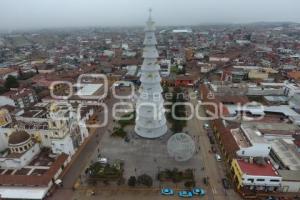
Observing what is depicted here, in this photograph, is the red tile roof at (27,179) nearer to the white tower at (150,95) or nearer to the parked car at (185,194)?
the white tower at (150,95)

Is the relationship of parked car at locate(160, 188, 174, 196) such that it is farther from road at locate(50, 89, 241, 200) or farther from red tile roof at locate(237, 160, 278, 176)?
red tile roof at locate(237, 160, 278, 176)

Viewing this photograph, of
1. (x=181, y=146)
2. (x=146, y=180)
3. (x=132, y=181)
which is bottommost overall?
(x=132, y=181)

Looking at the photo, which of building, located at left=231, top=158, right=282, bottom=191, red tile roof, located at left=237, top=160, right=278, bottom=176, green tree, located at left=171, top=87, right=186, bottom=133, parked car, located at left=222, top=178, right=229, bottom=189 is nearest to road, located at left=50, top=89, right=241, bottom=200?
parked car, located at left=222, top=178, right=229, bottom=189

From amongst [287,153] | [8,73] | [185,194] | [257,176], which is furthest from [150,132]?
[8,73]

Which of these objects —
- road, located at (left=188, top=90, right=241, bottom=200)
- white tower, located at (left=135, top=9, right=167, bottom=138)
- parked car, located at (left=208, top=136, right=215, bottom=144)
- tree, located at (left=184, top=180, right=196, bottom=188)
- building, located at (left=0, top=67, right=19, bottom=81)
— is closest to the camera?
road, located at (left=188, top=90, right=241, bottom=200)

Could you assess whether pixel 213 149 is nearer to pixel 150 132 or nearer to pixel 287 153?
pixel 287 153

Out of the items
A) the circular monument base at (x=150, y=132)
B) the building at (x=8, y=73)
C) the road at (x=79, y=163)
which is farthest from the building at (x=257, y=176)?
the building at (x=8, y=73)
